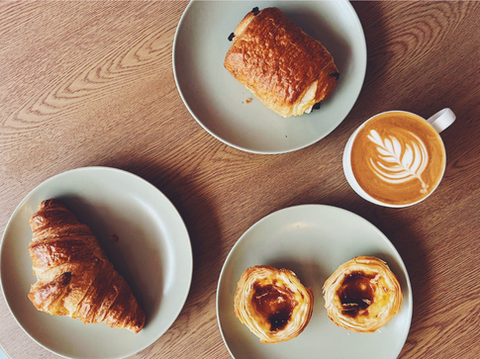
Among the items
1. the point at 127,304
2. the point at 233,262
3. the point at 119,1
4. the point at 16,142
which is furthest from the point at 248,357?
the point at 119,1

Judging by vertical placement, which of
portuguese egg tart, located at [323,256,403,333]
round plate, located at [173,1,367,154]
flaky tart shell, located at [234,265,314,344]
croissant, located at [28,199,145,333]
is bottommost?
croissant, located at [28,199,145,333]

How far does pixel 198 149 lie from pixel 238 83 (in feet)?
0.91


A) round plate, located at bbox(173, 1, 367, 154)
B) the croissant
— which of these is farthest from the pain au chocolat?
the croissant

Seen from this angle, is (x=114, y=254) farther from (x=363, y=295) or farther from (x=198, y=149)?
(x=363, y=295)

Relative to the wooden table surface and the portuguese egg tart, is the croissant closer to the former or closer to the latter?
the wooden table surface

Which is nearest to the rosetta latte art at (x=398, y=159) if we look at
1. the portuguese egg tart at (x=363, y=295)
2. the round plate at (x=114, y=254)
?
the portuguese egg tart at (x=363, y=295)

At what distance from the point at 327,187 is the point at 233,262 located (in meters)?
0.43

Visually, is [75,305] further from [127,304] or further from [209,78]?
[209,78]

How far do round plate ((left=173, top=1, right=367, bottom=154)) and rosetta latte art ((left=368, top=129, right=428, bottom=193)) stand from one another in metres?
0.17

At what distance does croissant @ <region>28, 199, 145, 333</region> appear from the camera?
1.11m

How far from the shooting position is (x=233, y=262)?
1.17m

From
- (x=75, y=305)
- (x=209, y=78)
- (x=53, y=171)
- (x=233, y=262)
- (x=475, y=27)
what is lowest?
(x=75, y=305)

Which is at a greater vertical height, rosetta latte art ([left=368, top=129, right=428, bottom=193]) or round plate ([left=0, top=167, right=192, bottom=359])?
rosetta latte art ([left=368, top=129, right=428, bottom=193])

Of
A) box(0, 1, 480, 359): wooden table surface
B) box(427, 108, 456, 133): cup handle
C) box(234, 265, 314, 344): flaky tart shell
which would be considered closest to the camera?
box(427, 108, 456, 133): cup handle
